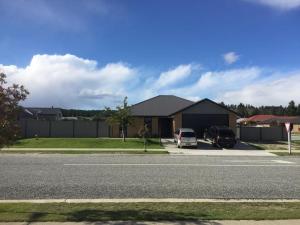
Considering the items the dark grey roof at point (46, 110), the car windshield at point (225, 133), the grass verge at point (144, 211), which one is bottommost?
the grass verge at point (144, 211)

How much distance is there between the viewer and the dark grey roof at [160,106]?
5462cm

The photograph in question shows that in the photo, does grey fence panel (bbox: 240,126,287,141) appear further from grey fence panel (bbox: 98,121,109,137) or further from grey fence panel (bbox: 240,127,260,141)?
grey fence panel (bbox: 98,121,109,137)

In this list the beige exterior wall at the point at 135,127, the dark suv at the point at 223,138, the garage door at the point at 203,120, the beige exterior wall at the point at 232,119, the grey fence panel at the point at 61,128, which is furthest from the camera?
the grey fence panel at the point at 61,128

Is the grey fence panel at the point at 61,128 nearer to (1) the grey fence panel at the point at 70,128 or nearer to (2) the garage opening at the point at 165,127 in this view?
(1) the grey fence panel at the point at 70,128

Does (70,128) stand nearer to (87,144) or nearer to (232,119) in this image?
(87,144)

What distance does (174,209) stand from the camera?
10133 millimetres

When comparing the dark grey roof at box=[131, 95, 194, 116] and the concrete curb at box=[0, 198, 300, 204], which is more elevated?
the dark grey roof at box=[131, 95, 194, 116]

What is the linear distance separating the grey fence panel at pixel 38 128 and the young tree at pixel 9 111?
148 feet

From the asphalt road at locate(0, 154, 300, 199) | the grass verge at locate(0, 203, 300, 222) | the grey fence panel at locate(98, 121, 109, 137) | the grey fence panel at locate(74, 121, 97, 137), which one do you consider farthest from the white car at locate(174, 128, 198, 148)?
the grass verge at locate(0, 203, 300, 222)

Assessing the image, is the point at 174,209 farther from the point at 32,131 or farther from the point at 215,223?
the point at 32,131

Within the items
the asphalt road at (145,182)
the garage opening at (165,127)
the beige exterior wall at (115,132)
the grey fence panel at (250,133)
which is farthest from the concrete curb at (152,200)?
the garage opening at (165,127)

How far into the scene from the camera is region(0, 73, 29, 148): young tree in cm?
893

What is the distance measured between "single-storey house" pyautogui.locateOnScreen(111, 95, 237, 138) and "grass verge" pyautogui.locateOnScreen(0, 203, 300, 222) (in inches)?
1516

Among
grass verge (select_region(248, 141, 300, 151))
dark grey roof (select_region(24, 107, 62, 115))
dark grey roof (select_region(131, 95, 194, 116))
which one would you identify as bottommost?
grass verge (select_region(248, 141, 300, 151))
